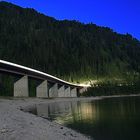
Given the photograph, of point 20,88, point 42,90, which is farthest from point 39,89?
point 20,88

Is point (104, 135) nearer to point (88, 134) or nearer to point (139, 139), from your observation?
point (88, 134)

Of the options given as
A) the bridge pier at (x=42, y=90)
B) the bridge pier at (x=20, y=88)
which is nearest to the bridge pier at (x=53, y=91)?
the bridge pier at (x=42, y=90)

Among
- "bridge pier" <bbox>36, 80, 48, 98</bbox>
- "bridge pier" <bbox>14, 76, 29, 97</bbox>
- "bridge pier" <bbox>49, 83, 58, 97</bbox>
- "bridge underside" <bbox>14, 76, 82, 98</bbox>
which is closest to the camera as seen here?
"bridge pier" <bbox>14, 76, 29, 97</bbox>

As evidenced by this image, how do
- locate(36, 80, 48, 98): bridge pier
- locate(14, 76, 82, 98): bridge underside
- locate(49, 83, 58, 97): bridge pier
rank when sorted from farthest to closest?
locate(49, 83, 58, 97): bridge pier
locate(36, 80, 48, 98): bridge pier
locate(14, 76, 82, 98): bridge underside

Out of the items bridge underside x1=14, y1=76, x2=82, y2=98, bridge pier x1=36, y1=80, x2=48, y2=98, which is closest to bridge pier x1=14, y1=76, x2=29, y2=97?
bridge underside x1=14, y1=76, x2=82, y2=98

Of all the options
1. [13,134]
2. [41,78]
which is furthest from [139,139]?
[41,78]

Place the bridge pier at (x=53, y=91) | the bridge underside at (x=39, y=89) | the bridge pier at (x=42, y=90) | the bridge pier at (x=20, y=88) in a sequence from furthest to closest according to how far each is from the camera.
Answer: the bridge pier at (x=53, y=91), the bridge pier at (x=42, y=90), the bridge underside at (x=39, y=89), the bridge pier at (x=20, y=88)

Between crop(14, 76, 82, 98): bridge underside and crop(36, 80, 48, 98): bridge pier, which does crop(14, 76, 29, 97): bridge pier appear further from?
crop(36, 80, 48, 98): bridge pier

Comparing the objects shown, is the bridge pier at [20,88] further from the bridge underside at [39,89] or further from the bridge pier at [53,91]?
the bridge pier at [53,91]

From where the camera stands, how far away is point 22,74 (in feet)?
294

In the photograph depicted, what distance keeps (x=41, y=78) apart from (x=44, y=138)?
3569 inches

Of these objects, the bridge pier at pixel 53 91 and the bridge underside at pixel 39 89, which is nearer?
the bridge underside at pixel 39 89

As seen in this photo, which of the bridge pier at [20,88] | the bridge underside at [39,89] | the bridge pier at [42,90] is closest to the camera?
the bridge pier at [20,88]

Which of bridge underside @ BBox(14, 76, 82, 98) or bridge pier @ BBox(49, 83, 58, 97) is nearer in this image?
bridge underside @ BBox(14, 76, 82, 98)
